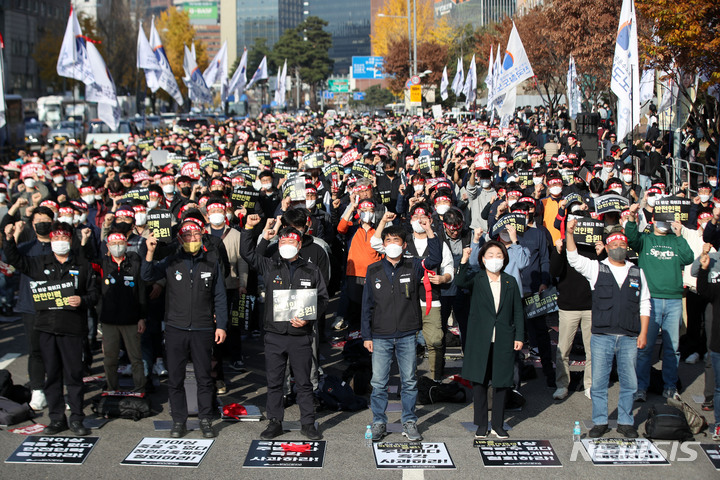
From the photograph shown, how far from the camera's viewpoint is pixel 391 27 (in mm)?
87125

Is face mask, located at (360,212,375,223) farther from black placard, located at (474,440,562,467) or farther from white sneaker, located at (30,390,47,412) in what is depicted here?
white sneaker, located at (30,390,47,412)

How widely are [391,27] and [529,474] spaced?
276ft

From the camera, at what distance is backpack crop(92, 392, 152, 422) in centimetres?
814

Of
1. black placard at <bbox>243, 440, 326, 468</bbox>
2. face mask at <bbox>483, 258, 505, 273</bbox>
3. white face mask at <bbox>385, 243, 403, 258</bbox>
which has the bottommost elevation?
black placard at <bbox>243, 440, 326, 468</bbox>

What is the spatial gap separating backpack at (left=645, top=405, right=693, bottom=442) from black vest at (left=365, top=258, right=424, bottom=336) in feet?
7.57

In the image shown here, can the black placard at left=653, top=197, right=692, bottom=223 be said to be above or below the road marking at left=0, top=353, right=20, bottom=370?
above

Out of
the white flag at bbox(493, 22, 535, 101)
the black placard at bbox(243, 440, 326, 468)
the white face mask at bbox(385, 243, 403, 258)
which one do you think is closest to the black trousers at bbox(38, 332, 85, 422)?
the black placard at bbox(243, 440, 326, 468)

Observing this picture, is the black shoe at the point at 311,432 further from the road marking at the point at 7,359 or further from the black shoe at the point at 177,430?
the road marking at the point at 7,359

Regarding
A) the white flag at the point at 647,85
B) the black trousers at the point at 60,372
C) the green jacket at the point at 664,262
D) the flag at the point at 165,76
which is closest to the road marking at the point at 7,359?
the black trousers at the point at 60,372

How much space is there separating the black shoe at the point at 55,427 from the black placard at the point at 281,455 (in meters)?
1.86

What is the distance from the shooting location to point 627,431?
24.6 feet

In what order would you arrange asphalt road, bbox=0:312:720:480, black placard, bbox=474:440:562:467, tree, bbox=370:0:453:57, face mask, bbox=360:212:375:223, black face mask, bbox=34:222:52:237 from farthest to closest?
tree, bbox=370:0:453:57 < face mask, bbox=360:212:375:223 < black face mask, bbox=34:222:52:237 < black placard, bbox=474:440:562:467 < asphalt road, bbox=0:312:720:480

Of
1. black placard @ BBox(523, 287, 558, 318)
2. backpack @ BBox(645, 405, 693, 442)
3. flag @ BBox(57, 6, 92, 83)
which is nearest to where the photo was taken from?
backpack @ BBox(645, 405, 693, 442)

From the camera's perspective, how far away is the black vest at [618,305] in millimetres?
7414
